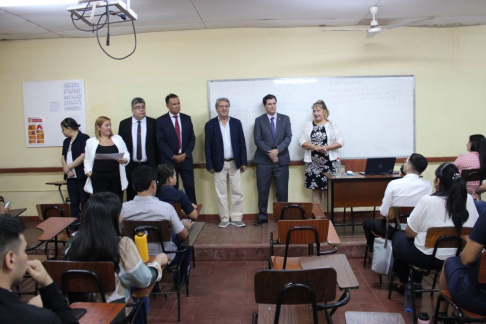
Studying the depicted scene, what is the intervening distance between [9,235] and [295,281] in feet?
3.89

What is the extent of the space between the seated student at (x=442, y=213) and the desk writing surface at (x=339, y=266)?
69 centimetres

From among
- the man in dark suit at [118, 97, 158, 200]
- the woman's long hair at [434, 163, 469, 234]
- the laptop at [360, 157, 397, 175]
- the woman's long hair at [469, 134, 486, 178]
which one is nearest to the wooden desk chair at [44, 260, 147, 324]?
the woman's long hair at [434, 163, 469, 234]

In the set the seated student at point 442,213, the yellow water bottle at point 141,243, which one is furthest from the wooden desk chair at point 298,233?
the yellow water bottle at point 141,243

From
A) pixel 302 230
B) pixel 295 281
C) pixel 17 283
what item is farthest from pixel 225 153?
pixel 17 283

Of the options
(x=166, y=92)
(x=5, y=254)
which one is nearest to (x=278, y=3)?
(x=166, y=92)

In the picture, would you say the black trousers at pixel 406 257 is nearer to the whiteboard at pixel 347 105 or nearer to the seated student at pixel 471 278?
the seated student at pixel 471 278

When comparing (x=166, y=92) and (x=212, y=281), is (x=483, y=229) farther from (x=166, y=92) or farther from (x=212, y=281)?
(x=166, y=92)

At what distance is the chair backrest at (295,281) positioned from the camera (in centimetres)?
178

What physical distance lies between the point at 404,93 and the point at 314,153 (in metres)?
1.54

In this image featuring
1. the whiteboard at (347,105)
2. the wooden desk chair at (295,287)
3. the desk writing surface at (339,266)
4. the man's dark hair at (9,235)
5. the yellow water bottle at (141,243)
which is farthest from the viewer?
the whiteboard at (347,105)

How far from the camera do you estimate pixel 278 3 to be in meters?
4.13

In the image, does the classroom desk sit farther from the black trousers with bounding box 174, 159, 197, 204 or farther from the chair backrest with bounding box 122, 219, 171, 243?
the chair backrest with bounding box 122, 219, 171, 243

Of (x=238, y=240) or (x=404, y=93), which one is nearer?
(x=238, y=240)

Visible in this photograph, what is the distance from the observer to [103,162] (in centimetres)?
451
